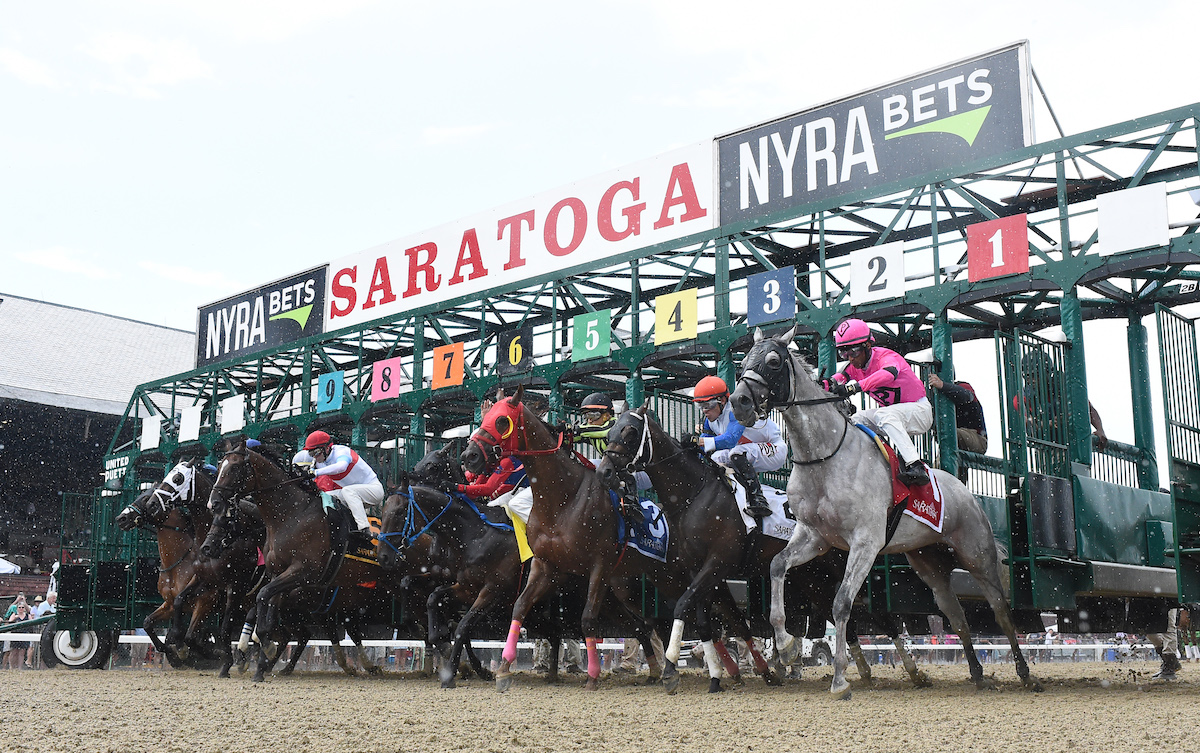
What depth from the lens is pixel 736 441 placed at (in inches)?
368

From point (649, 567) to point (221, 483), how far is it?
4.24 m

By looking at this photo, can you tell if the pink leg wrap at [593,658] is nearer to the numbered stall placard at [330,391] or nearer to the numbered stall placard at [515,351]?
the numbered stall placard at [515,351]

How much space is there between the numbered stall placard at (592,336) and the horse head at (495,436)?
747cm

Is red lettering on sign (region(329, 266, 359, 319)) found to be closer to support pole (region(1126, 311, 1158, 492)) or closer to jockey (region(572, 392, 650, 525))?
jockey (region(572, 392, 650, 525))

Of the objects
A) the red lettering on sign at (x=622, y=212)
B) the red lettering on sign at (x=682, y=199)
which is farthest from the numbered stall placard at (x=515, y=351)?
the red lettering on sign at (x=682, y=199)

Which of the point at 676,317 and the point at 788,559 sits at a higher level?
the point at 676,317

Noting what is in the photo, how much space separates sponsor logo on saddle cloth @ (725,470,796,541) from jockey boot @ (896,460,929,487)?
132cm

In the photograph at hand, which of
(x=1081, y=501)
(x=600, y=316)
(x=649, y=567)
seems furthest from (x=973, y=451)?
(x=600, y=316)

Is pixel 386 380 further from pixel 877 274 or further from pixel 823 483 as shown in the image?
pixel 823 483

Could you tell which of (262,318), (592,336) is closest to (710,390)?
(592,336)

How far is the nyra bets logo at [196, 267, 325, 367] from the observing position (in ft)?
78.0

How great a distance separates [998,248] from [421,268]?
12157mm

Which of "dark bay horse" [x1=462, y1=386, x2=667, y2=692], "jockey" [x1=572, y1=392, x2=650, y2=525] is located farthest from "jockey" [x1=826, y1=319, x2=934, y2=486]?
"dark bay horse" [x1=462, y1=386, x2=667, y2=692]

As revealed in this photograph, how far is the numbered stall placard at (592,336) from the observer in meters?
16.4
